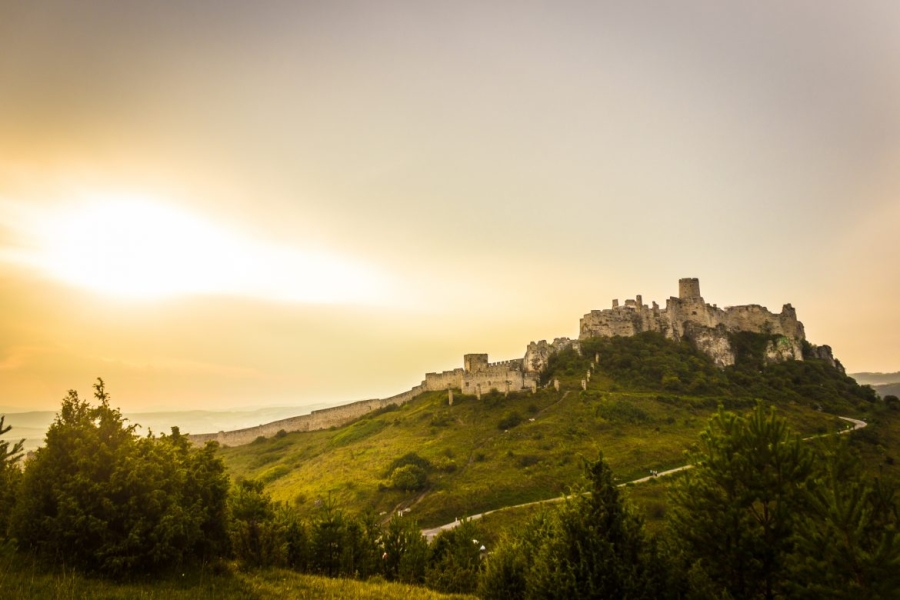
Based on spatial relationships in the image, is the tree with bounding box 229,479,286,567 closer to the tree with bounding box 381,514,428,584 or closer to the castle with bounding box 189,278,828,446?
the tree with bounding box 381,514,428,584

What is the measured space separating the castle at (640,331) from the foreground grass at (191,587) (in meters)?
74.9

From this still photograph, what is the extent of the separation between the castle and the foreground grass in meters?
74.9

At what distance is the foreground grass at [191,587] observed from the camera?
10539 millimetres

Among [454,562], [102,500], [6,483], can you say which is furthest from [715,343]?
[6,483]

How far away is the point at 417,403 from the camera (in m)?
95.3

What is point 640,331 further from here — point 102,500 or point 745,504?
point 102,500

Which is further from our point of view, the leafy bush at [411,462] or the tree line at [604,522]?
the leafy bush at [411,462]

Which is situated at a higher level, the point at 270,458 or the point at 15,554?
the point at 15,554

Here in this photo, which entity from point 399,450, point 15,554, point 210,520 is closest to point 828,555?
point 210,520

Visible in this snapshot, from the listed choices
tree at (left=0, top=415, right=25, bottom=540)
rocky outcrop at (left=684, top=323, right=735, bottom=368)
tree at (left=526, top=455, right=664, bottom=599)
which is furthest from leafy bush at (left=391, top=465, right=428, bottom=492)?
rocky outcrop at (left=684, top=323, right=735, bottom=368)

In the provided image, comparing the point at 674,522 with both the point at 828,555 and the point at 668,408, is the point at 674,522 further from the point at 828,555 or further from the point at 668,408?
the point at 668,408

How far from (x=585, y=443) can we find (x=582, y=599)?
47.7 metres

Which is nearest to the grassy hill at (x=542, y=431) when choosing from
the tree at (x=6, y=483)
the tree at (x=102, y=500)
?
the tree at (x=6, y=483)

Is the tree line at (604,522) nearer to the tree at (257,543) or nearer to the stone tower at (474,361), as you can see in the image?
the tree at (257,543)
